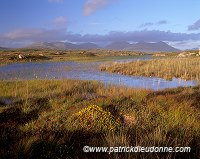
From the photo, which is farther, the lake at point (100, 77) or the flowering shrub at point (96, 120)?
the lake at point (100, 77)

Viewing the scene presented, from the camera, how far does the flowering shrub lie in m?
7.29

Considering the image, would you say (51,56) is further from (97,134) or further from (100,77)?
(97,134)

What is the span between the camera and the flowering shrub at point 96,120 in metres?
7.29

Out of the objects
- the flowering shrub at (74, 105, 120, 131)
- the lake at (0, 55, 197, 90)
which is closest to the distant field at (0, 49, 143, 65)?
the lake at (0, 55, 197, 90)

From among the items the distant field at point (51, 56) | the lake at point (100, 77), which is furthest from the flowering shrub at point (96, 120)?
the distant field at point (51, 56)

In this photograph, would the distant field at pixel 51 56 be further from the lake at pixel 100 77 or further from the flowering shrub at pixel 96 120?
the flowering shrub at pixel 96 120

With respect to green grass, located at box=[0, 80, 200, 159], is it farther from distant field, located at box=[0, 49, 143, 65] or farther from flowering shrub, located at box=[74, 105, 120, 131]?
distant field, located at box=[0, 49, 143, 65]

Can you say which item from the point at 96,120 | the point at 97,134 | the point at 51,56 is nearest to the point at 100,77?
the point at 96,120

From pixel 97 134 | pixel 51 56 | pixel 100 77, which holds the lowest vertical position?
pixel 100 77

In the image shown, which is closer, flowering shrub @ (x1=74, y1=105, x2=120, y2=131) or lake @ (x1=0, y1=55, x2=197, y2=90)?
flowering shrub @ (x1=74, y1=105, x2=120, y2=131)

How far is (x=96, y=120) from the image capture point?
25.0 feet

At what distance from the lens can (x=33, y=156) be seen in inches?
211

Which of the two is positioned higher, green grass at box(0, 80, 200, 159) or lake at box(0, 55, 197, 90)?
green grass at box(0, 80, 200, 159)

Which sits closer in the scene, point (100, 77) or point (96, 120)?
point (96, 120)
